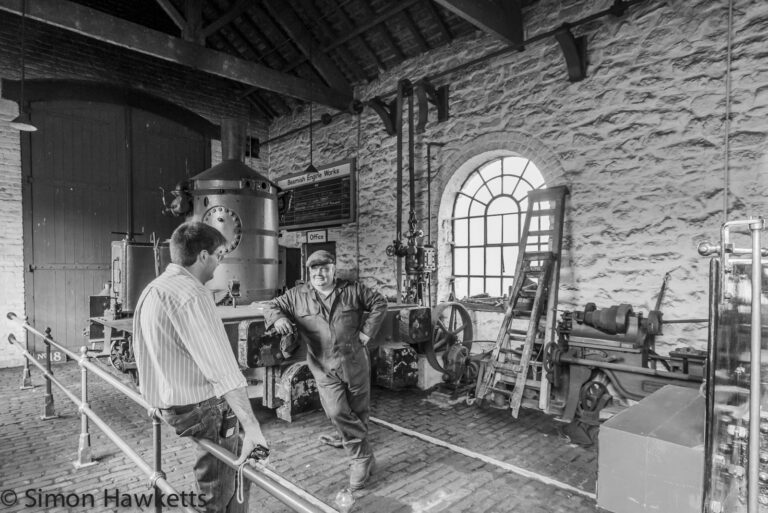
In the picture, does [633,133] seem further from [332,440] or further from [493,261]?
[332,440]

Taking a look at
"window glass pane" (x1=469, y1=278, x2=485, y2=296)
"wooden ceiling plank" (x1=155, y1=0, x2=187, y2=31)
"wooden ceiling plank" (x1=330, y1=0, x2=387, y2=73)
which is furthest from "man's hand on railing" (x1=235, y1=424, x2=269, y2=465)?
"wooden ceiling plank" (x1=330, y1=0, x2=387, y2=73)

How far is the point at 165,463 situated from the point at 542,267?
4126 mm

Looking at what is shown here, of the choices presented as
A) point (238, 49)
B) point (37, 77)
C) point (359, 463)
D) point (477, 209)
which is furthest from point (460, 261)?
point (37, 77)

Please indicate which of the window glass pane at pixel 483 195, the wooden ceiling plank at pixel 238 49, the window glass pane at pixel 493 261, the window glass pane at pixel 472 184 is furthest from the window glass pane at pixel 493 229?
the wooden ceiling plank at pixel 238 49

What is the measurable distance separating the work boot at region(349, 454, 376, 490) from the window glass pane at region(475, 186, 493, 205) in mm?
4271

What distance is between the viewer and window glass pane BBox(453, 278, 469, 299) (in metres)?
6.74

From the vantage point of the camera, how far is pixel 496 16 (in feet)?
17.8

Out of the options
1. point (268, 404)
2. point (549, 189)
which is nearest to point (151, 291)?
point (268, 404)

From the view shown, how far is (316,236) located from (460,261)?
3.39 meters

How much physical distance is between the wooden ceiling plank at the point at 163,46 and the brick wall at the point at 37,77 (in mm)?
1364

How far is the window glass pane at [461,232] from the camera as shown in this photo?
22.2 ft

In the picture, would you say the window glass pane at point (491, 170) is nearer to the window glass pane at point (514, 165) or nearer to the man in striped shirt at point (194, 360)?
the window glass pane at point (514, 165)

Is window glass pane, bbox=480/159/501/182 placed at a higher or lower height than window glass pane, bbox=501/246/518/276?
higher

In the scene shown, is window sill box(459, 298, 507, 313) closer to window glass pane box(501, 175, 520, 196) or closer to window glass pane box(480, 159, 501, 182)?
window glass pane box(501, 175, 520, 196)
